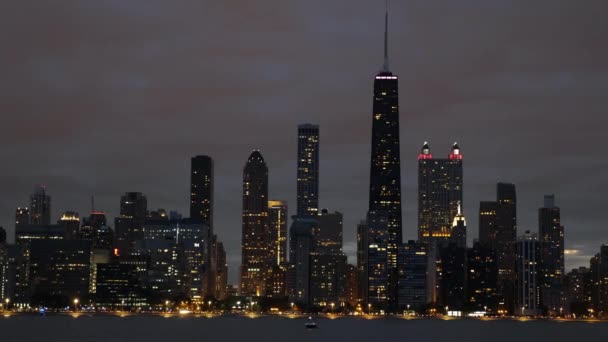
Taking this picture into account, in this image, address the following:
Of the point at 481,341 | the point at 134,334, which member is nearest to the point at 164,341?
the point at 134,334

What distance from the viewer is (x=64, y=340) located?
178750 mm

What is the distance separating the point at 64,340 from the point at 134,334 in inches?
795

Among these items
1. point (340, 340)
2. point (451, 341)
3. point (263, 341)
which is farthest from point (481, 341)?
point (263, 341)

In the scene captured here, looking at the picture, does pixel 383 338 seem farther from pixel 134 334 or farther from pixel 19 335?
pixel 19 335

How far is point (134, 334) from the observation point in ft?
646

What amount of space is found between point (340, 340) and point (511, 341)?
105 ft

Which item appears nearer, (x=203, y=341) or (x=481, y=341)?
(x=203, y=341)

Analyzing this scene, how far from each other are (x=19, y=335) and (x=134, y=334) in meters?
19.8

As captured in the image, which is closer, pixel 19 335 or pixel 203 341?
pixel 203 341

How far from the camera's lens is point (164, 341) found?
582 ft

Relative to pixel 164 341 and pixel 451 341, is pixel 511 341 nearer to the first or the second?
pixel 451 341

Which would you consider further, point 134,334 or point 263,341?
point 134,334

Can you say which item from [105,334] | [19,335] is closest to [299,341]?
[105,334]

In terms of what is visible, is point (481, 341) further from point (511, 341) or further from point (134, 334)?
point (134, 334)
